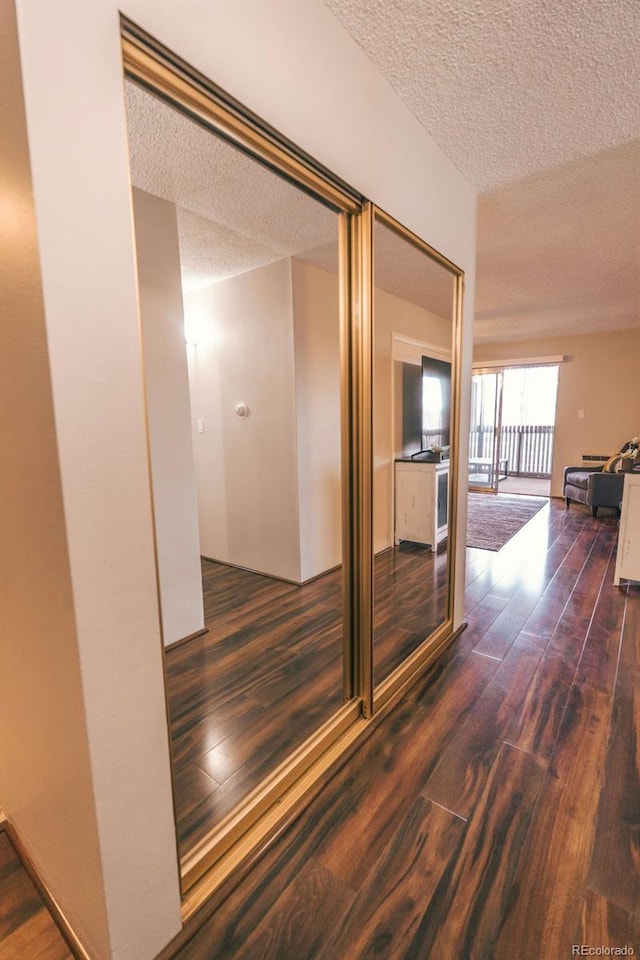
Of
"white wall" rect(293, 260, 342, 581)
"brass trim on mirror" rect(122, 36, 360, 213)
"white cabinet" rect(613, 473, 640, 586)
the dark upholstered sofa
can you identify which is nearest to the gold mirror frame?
"brass trim on mirror" rect(122, 36, 360, 213)

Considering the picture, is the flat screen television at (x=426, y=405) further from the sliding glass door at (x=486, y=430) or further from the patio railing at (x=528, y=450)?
the patio railing at (x=528, y=450)

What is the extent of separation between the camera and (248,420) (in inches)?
130

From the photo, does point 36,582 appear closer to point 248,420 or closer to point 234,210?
point 234,210

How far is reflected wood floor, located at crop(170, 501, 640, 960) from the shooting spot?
3.40ft

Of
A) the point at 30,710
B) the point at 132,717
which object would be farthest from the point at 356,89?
the point at 30,710

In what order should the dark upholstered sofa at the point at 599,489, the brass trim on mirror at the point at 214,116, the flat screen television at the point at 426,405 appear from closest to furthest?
the brass trim on mirror at the point at 214,116 < the flat screen television at the point at 426,405 < the dark upholstered sofa at the point at 599,489

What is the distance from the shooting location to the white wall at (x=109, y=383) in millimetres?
724

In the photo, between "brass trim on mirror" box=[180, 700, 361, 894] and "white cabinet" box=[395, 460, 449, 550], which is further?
"white cabinet" box=[395, 460, 449, 550]

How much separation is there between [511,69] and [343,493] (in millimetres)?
1578

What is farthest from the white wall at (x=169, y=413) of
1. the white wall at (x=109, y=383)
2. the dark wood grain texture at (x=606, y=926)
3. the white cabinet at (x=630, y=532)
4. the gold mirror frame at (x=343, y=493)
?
the white cabinet at (x=630, y=532)

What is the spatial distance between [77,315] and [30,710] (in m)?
0.96

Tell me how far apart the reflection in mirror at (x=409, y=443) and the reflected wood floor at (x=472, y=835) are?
42 centimetres

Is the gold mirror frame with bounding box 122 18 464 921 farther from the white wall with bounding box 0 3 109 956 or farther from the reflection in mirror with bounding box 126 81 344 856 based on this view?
the white wall with bounding box 0 3 109 956

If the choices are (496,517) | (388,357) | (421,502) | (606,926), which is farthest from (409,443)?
(496,517)
